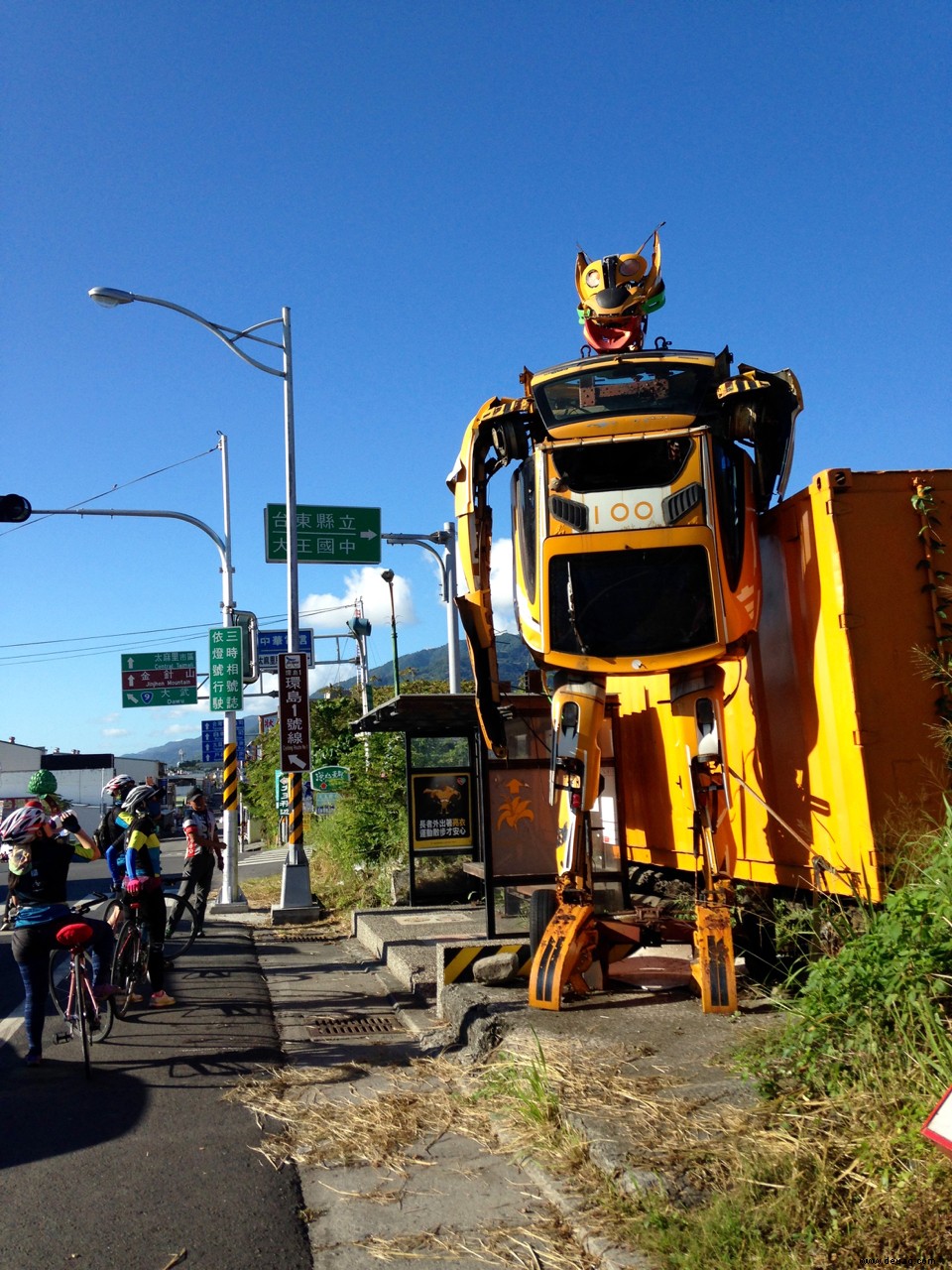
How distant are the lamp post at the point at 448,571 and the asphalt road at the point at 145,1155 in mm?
8742

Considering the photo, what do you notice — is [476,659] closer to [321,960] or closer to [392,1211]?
[392,1211]

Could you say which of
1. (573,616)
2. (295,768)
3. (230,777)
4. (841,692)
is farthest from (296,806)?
(841,692)

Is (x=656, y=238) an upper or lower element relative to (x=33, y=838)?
upper

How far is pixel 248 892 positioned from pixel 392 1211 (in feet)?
53.4

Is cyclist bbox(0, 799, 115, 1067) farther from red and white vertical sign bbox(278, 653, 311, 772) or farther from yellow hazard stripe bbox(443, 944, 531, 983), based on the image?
red and white vertical sign bbox(278, 653, 311, 772)

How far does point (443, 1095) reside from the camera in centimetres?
590

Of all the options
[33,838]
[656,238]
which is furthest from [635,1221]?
[656,238]

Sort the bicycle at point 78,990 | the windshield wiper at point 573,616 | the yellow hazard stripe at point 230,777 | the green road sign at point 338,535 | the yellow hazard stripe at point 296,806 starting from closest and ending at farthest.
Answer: the windshield wiper at point 573,616 < the bicycle at point 78,990 < the yellow hazard stripe at point 296,806 < the yellow hazard stripe at point 230,777 < the green road sign at point 338,535

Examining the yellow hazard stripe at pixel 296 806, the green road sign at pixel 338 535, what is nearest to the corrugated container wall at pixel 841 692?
the yellow hazard stripe at pixel 296 806

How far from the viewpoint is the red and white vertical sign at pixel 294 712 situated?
1516 cm

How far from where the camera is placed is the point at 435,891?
46.2 ft

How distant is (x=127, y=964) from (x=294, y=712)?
6.82 metres

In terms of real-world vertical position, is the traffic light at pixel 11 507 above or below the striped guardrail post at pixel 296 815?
above

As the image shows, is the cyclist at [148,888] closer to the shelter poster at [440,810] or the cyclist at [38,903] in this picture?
the cyclist at [38,903]
